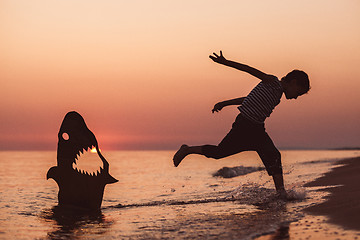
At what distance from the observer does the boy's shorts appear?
6.34 m

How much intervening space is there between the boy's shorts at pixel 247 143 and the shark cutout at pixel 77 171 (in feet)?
5.62

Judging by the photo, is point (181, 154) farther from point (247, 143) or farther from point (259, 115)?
point (259, 115)

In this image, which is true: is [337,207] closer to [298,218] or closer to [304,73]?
[298,218]

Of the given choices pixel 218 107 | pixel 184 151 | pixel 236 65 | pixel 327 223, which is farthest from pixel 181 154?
pixel 327 223

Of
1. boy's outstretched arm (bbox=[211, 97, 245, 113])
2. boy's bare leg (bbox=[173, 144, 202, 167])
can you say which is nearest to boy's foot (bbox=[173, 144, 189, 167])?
boy's bare leg (bbox=[173, 144, 202, 167])

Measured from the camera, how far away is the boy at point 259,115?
242 inches

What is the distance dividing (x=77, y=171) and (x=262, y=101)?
305cm

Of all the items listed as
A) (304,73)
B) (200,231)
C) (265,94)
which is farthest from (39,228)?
(304,73)

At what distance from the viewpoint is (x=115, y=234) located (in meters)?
4.88

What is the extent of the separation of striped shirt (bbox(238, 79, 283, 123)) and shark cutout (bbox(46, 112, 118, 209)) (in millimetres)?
2301

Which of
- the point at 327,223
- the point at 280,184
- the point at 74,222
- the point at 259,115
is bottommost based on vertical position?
the point at 74,222

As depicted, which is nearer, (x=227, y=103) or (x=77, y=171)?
(x=227, y=103)

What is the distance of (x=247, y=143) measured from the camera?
639 centimetres

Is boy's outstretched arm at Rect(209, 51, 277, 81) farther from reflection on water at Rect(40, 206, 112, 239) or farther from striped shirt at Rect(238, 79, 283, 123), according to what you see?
reflection on water at Rect(40, 206, 112, 239)
